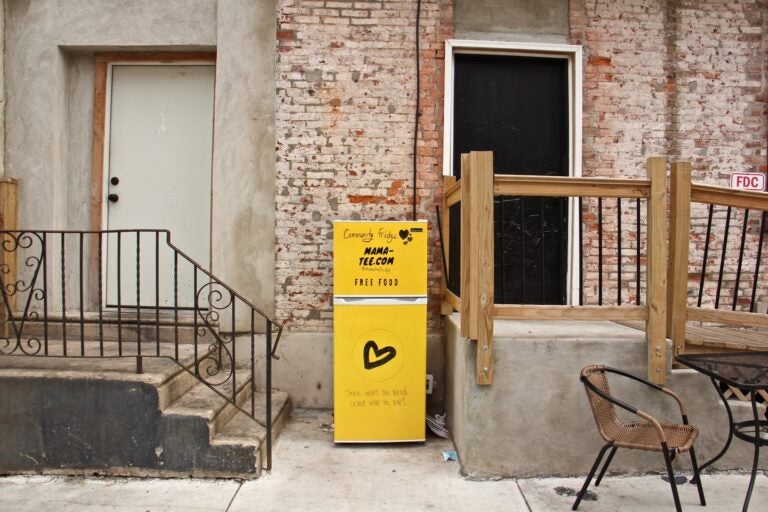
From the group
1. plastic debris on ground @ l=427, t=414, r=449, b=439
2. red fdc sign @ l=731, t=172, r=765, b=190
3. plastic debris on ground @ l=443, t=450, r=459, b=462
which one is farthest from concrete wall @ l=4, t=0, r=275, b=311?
red fdc sign @ l=731, t=172, r=765, b=190

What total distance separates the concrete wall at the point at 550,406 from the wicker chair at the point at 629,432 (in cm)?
24

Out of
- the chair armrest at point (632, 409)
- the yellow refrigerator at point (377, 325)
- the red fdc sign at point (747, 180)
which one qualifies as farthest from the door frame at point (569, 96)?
the chair armrest at point (632, 409)

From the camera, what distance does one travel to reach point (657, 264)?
3506 millimetres

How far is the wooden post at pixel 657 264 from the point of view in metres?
3.49

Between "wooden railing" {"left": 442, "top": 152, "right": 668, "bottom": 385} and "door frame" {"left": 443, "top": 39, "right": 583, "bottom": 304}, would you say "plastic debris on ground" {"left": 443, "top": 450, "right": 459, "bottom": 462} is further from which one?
"door frame" {"left": 443, "top": 39, "right": 583, "bottom": 304}

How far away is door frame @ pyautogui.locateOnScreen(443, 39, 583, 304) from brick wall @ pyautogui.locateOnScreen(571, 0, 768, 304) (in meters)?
0.10

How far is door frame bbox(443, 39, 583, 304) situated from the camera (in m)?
4.82

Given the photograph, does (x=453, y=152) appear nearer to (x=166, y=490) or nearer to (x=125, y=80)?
(x=125, y=80)

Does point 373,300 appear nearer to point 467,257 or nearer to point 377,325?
point 377,325

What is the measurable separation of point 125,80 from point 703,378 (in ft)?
17.1

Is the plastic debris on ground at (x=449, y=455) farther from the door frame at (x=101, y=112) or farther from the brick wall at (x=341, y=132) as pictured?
the door frame at (x=101, y=112)

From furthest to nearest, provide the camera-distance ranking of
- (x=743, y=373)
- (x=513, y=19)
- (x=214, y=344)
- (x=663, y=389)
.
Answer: (x=513, y=19) < (x=214, y=344) < (x=663, y=389) < (x=743, y=373)

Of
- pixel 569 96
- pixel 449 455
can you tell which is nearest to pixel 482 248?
pixel 449 455

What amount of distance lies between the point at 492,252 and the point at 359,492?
5.50 ft
